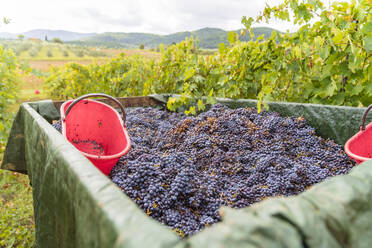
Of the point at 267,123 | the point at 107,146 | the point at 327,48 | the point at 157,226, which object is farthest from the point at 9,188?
the point at 327,48

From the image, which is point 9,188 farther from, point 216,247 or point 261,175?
point 216,247

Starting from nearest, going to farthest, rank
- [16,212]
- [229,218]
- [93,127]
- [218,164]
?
[229,218]
[218,164]
[93,127]
[16,212]

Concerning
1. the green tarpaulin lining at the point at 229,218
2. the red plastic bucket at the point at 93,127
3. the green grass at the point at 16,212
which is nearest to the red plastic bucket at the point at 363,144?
the green tarpaulin lining at the point at 229,218

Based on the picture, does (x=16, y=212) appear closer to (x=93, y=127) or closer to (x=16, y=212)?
(x=16, y=212)

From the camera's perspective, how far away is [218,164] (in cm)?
195

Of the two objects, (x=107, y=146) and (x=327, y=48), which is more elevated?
(x=327, y=48)

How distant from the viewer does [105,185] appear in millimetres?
799

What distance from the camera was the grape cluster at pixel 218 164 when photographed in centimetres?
143

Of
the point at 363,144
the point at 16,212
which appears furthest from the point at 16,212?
the point at 363,144

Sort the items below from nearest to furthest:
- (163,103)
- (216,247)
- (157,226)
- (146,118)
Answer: (216,247)
(157,226)
(146,118)
(163,103)

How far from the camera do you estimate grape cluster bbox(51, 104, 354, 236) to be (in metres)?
1.43

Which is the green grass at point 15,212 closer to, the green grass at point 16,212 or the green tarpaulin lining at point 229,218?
the green grass at point 16,212

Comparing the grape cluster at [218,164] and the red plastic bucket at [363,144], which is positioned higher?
the red plastic bucket at [363,144]

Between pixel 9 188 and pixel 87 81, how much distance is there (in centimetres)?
310
